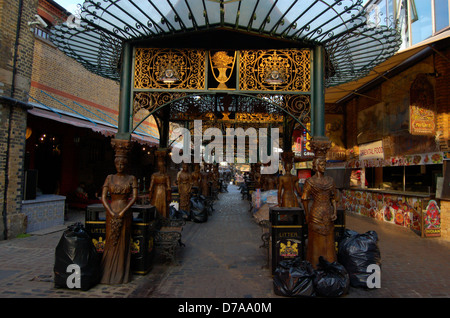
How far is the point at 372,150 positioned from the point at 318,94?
1032cm

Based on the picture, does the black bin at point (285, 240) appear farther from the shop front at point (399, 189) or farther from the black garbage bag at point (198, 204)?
the black garbage bag at point (198, 204)

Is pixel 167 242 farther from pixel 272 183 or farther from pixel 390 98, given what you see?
pixel 390 98

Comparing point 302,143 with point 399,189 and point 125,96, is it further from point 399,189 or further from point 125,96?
point 125,96

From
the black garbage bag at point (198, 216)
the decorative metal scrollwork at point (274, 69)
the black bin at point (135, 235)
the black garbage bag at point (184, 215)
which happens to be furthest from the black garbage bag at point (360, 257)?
the black garbage bag at point (198, 216)

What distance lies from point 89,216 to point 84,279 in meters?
1.33

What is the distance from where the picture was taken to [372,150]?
14477mm

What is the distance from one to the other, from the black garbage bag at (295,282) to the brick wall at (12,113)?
763 cm

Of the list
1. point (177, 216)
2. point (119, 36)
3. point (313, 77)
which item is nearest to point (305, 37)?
point (313, 77)

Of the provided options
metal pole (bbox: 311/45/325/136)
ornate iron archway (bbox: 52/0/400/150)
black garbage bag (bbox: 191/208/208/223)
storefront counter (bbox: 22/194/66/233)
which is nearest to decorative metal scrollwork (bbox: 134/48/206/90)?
ornate iron archway (bbox: 52/0/400/150)

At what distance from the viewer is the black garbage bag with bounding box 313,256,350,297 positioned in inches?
165

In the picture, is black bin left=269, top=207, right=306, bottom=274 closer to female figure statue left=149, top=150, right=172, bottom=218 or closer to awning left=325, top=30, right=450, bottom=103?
female figure statue left=149, top=150, right=172, bottom=218

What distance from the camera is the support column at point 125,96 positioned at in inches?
229

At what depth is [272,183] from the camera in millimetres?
15141

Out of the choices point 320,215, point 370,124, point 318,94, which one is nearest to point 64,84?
point 318,94
